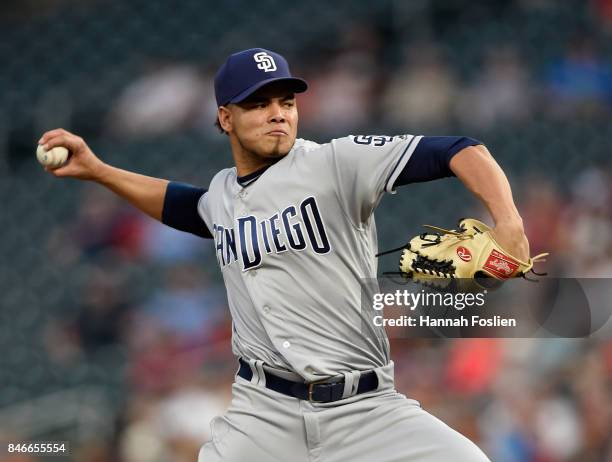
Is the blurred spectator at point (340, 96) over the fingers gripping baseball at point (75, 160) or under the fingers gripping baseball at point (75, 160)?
over

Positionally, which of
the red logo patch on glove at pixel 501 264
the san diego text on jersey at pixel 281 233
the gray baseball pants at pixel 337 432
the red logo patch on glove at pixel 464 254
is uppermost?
the san diego text on jersey at pixel 281 233

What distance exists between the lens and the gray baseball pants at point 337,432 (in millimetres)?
2516

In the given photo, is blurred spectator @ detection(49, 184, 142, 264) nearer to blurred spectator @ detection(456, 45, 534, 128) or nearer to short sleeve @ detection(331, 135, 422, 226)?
blurred spectator @ detection(456, 45, 534, 128)

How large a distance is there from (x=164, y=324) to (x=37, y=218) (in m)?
1.45

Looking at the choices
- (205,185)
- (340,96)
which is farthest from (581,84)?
(205,185)

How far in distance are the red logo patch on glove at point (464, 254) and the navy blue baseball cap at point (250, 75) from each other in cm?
69

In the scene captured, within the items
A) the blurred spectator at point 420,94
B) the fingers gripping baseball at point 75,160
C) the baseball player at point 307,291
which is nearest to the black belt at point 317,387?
the baseball player at point 307,291

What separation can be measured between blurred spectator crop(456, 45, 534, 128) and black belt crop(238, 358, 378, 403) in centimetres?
380

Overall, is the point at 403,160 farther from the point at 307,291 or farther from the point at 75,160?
the point at 75,160

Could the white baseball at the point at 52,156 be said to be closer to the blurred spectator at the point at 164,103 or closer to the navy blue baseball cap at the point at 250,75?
the navy blue baseball cap at the point at 250,75

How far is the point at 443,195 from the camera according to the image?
238 inches

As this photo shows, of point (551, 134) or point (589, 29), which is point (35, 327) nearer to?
point (551, 134)

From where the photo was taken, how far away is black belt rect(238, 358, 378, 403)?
2.57 m

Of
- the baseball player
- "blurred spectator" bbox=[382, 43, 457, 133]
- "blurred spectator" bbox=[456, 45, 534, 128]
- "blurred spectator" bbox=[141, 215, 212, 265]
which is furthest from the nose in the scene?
"blurred spectator" bbox=[456, 45, 534, 128]
